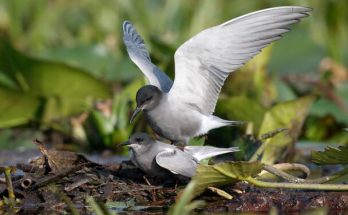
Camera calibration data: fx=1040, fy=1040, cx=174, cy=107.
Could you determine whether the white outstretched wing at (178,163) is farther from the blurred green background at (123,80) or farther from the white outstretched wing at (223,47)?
the blurred green background at (123,80)

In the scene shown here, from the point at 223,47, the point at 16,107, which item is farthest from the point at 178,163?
the point at 16,107

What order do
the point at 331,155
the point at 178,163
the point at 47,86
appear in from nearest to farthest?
1. the point at 331,155
2. the point at 178,163
3. the point at 47,86

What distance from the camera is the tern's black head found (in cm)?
642

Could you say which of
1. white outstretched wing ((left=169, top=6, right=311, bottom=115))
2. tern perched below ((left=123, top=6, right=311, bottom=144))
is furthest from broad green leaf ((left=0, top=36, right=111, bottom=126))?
white outstretched wing ((left=169, top=6, right=311, bottom=115))

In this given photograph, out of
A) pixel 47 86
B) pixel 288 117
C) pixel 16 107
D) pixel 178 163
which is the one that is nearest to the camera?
pixel 178 163

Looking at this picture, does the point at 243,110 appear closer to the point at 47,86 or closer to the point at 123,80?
the point at 47,86

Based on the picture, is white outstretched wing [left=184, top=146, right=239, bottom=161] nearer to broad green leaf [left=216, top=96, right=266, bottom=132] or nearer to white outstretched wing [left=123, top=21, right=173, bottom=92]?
white outstretched wing [left=123, top=21, right=173, bottom=92]

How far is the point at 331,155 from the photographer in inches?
223

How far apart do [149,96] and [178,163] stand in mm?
651

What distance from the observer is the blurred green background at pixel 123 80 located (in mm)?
8516

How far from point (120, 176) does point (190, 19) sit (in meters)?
5.12

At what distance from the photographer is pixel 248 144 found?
6.89m

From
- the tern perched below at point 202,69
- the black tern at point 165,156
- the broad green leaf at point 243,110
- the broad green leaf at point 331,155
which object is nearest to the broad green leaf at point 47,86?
the broad green leaf at point 243,110

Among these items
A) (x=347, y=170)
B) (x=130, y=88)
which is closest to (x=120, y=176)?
(x=347, y=170)
